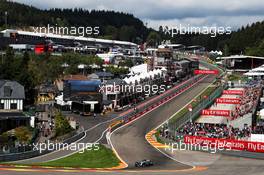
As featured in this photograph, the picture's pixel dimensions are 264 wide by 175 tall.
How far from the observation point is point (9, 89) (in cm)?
8688

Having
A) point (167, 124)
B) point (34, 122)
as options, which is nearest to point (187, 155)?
point (167, 124)

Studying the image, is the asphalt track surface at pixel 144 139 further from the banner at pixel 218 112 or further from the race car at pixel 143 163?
the banner at pixel 218 112

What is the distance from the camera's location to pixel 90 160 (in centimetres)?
5894

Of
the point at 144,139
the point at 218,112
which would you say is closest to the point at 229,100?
the point at 218,112

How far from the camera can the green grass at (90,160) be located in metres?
55.8

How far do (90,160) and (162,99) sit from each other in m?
55.0

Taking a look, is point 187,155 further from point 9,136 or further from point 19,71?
point 19,71

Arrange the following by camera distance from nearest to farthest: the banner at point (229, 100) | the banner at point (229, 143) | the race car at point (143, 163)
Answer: the race car at point (143, 163)
the banner at point (229, 143)
the banner at point (229, 100)

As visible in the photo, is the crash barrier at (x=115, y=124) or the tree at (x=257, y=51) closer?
the crash barrier at (x=115, y=124)

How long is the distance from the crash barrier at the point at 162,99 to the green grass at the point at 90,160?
17798mm

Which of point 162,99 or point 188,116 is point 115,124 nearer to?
point 188,116

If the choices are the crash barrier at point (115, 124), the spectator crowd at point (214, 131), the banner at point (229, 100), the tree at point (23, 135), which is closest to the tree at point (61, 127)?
the tree at point (23, 135)

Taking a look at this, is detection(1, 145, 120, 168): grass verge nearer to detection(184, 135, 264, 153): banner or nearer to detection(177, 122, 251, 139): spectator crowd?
detection(184, 135, 264, 153): banner

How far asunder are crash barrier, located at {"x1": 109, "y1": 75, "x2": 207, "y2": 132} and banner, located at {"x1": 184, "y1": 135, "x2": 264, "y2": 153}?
18250 millimetres
